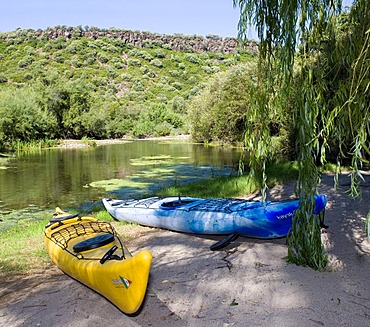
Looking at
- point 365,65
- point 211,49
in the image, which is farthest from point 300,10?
point 211,49

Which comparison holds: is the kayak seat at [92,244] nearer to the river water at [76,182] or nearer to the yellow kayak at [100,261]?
the yellow kayak at [100,261]

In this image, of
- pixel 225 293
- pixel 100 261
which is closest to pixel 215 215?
pixel 225 293

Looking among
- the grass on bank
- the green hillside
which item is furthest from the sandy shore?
the green hillside

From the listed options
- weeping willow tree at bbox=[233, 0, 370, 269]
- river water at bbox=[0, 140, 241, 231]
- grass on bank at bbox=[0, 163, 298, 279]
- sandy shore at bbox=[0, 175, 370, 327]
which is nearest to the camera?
weeping willow tree at bbox=[233, 0, 370, 269]

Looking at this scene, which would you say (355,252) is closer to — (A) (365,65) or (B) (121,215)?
(A) (365,65)

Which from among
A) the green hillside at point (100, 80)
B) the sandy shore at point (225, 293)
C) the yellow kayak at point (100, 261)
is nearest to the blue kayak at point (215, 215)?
the sandy shore at point (225, 293)

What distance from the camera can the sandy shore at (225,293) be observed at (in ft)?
9.05

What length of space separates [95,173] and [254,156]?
11945 mm

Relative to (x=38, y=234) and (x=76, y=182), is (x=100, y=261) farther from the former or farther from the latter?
(x=76, y=182)

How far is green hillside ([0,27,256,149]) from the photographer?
30.6m

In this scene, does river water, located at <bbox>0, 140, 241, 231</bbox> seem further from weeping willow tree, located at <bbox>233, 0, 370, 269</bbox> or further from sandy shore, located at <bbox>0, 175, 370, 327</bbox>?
weeping willow tree, located at <bbox>233, 0, 370, 269</bbox>

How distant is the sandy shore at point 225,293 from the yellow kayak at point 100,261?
0.16m

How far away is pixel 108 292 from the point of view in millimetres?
3051

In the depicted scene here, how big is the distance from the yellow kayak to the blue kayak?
1008 mm
